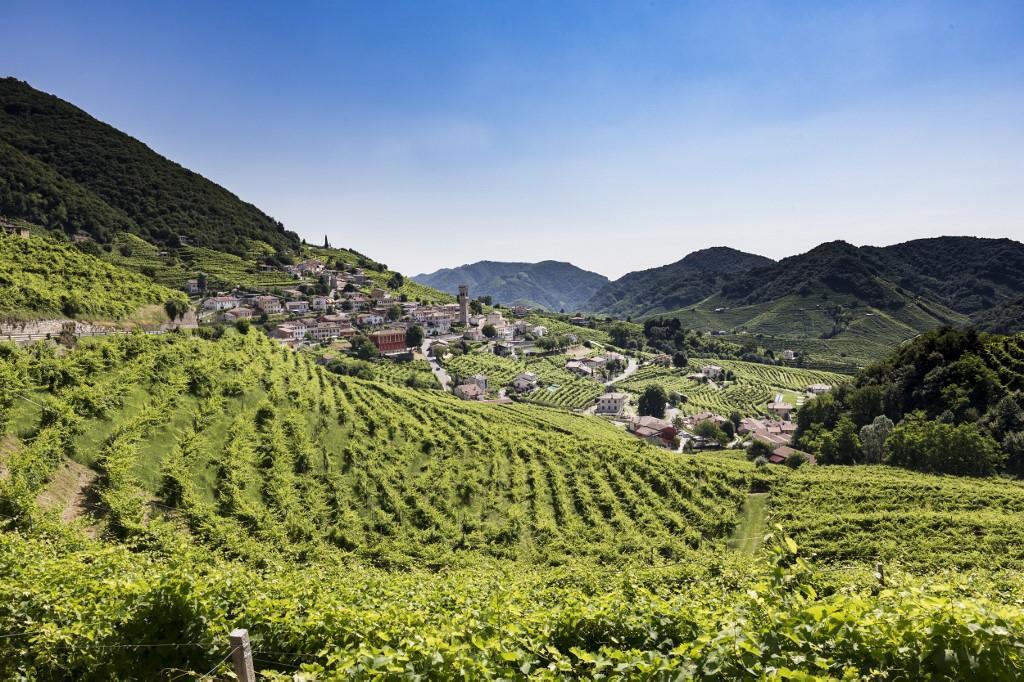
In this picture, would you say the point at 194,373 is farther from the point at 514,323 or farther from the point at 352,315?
the point at 514,323

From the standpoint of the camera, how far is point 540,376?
83.3 meters

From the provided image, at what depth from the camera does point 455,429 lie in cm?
3309

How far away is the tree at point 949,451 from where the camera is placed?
3409cm

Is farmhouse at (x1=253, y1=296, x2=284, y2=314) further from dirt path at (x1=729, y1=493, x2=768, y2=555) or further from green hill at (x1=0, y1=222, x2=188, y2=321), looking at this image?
dirt path at (x1=729, y1=493, x2=768, y2=555)

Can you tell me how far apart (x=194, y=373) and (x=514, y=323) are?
96656mm

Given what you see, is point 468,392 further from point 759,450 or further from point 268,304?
point 268,304

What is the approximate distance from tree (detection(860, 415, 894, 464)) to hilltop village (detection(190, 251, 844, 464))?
5.38m

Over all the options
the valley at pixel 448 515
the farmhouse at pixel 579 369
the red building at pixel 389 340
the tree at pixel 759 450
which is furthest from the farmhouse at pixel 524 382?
the tree at pixel 759 450

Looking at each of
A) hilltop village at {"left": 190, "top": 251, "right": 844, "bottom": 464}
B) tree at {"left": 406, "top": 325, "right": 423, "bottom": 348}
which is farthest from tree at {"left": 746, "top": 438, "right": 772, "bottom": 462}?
tree at {"left": 406, "top": 325, "right": 423, "bottom": 348}

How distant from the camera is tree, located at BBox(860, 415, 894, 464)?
136 ft

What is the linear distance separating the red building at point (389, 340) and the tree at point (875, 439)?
63.4 metres

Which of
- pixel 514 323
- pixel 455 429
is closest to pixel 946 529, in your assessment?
pixel 455 429

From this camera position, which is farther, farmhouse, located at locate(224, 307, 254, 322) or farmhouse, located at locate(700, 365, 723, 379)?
farmhouse, located at locate(700, 365, 723, 379)

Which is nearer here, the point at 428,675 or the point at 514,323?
the point at 428,675
